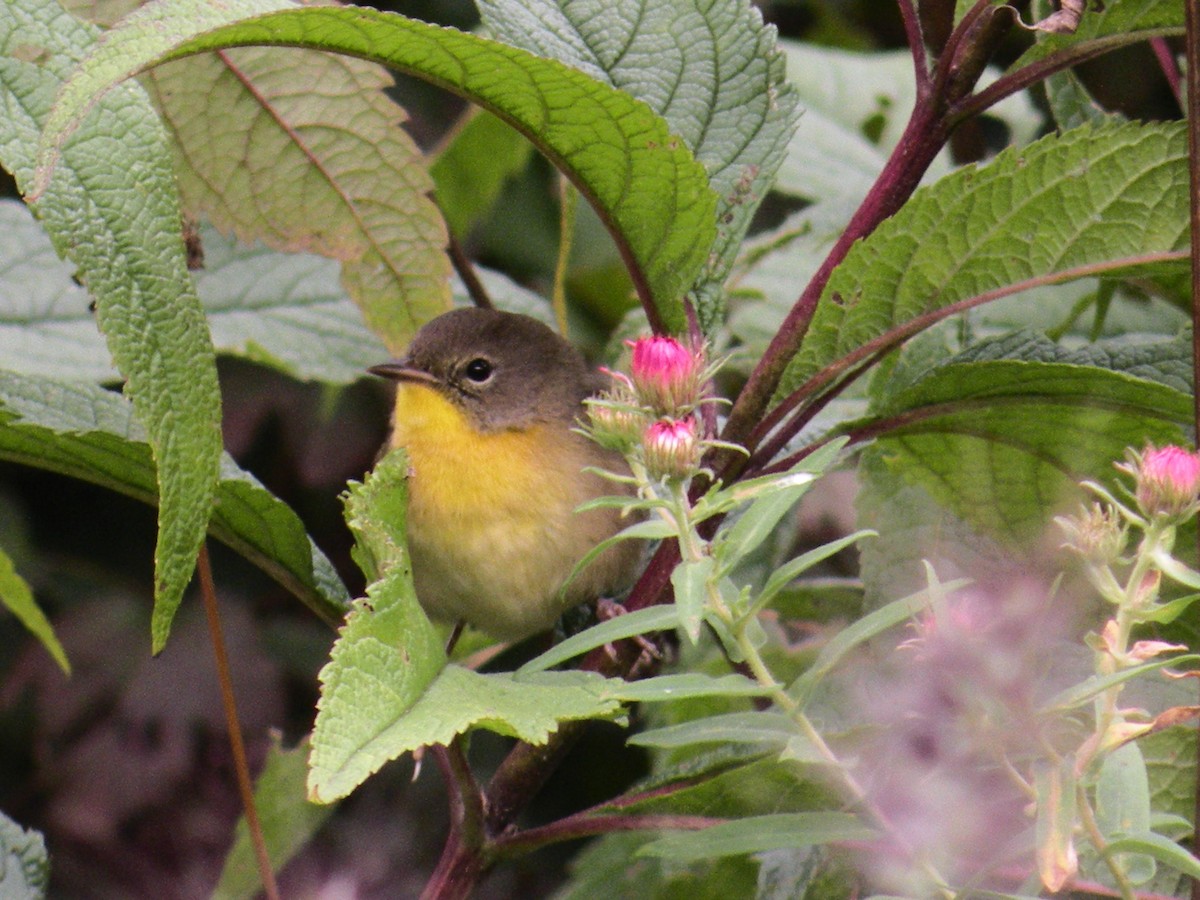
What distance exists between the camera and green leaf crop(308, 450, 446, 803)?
3.34 ft

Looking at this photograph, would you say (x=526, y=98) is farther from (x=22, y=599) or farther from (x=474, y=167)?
(x=474, y=167)

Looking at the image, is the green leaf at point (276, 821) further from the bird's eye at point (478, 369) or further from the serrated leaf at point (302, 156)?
the bird's eye at point (478, 369)

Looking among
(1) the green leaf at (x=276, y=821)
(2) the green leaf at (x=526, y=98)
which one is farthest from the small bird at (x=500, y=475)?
(2) the green leaf at (x=526, y=98)

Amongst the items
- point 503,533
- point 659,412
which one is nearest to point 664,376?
point 659,412

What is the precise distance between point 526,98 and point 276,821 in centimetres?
95

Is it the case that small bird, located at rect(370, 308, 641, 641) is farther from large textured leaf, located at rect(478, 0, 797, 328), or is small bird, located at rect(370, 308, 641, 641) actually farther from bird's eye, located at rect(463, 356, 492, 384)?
large textured leaf, located at rect(478, 0, 797, 328)

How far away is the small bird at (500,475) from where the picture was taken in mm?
2160

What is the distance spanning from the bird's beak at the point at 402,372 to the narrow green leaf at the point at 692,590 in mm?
1277

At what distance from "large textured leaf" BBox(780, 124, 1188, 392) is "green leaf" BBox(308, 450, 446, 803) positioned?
41 centimetres

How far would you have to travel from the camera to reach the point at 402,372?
2.32 metres

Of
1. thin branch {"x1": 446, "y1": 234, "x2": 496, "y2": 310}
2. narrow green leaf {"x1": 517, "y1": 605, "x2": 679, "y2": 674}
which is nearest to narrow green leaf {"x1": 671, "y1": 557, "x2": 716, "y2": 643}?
narrow green leaf {"x1": 517, "y1": 605, "x2": 679, "y2": 674}

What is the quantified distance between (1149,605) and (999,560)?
0.60 metres

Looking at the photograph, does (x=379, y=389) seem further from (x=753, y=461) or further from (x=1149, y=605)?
(x=1149, y=605)

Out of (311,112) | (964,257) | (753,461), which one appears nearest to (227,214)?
(311,112)
